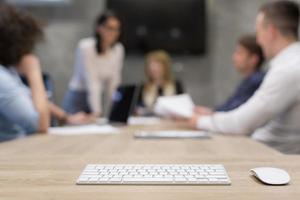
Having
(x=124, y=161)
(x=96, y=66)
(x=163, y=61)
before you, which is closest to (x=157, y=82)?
(x=163, y=61)

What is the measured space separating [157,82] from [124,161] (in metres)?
2.97

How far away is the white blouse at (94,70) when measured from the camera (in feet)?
11.5

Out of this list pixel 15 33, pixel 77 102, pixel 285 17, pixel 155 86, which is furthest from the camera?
pixel 155 86

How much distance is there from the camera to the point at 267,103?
1.75 meters

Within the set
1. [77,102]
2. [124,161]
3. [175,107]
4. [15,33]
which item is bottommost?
[77,102]

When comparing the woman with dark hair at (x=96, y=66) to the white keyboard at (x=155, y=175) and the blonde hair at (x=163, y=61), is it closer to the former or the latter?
the blonde hair at (x=163, y=61)

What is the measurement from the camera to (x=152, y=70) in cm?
418

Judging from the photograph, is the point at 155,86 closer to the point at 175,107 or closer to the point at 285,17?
the point at 175,107

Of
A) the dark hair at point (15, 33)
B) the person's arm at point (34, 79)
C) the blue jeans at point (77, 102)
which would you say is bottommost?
the blue jeans at point (77, 102)

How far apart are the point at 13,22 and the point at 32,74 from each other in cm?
29

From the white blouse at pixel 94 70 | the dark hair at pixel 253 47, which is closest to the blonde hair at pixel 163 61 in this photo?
the white blouse at pixel 94 70

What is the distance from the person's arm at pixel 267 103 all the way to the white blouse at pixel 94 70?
1.68 m

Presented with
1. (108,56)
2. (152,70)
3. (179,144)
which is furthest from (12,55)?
(152,70)

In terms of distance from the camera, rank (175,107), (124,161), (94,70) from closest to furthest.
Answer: (124,161), (175,107), (94,70)
